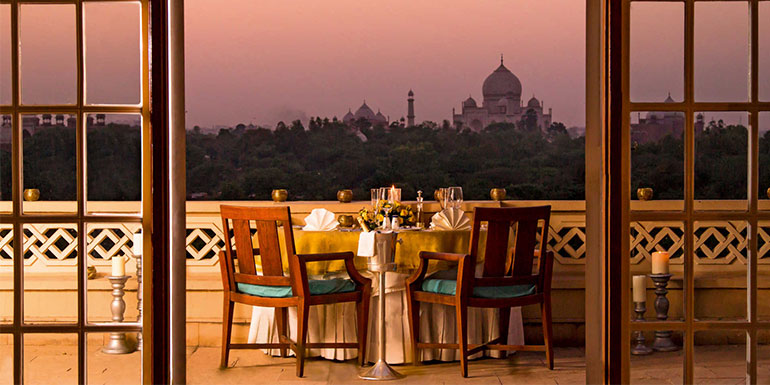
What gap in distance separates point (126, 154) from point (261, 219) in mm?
1621

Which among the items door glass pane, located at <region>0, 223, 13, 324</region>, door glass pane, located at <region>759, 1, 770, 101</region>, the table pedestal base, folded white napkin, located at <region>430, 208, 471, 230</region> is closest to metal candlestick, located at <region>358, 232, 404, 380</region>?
the table pedestal base

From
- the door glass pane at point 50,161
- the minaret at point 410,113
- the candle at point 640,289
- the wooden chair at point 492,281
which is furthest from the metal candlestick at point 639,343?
the minaret at point 410,113

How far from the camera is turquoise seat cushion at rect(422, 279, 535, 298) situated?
14.3ft

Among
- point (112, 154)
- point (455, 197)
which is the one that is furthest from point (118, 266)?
point (455, 197)

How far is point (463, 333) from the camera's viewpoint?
4277 millimetres

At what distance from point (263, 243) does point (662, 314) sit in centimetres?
229

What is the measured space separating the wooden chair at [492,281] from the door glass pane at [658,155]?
1443mm

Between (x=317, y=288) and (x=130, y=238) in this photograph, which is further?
(x=317, y=288)

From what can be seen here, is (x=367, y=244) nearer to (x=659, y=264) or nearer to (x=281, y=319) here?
(x=281, y=319)

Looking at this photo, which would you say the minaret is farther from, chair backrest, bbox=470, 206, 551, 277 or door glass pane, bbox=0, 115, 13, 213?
door glass pane, bbox=0, 115, 13, 213

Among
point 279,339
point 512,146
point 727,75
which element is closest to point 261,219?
point 279,339

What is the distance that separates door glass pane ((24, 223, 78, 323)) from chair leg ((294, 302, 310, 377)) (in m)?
1.63

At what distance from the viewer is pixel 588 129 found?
9.09 feet

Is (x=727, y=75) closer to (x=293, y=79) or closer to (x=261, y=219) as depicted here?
(x=261, y=219)
